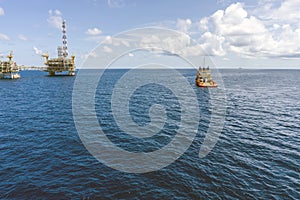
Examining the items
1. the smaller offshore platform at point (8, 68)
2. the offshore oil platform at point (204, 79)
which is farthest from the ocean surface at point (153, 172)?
the smaller offshore platform at point (8, 68)

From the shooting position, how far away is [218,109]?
168 ft

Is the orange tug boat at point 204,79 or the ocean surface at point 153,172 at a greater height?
the orange tug boat at point 204,79

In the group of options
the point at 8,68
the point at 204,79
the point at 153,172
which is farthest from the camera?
the point at 8,68

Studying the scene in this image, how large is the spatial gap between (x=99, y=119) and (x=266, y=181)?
1242 inches

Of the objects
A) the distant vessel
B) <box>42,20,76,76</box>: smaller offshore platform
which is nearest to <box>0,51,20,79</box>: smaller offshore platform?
<box>42,20,76,76</box>: smaller offshore platform

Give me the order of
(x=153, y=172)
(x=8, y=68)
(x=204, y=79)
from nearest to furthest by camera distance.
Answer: (x=153, y=172) < (x=204, y=79) < (x=8, y=68)

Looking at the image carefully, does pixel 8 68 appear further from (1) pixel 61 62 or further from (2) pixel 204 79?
(2) pixel 204 79

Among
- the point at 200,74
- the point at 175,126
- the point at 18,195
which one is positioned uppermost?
the point at 200,74

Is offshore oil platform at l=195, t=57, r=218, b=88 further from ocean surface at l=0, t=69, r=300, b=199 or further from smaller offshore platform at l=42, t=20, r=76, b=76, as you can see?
smaller offshore platform at l=42, t=20, r=76, b=76

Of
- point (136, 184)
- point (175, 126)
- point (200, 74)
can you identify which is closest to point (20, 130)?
point (136, 184)

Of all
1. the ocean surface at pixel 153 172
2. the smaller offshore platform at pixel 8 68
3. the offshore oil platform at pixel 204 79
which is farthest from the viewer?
the smaller offshore platform at pixel 8 68

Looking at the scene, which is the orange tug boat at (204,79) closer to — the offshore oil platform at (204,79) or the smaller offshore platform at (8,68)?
the offshore oil platform at (204,79)

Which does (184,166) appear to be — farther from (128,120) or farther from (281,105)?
(281,105)

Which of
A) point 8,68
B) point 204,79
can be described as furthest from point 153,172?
point 8,68
